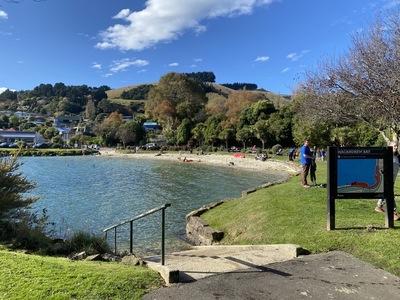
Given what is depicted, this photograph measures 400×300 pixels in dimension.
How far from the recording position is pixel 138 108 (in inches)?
6427

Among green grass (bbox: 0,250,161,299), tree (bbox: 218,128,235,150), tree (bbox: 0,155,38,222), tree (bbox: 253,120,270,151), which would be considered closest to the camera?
green grass (bbox: 0,250,161,299)

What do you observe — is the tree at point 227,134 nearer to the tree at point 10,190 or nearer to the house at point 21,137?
the tree at point 10,190

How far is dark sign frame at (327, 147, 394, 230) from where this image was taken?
662cm

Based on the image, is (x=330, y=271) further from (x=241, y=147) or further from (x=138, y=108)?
(x=138, y=108)

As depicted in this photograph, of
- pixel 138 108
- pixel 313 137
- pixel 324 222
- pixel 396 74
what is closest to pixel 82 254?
pixel 324 222

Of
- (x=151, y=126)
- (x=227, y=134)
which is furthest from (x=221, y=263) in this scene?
(x=151, y=126)

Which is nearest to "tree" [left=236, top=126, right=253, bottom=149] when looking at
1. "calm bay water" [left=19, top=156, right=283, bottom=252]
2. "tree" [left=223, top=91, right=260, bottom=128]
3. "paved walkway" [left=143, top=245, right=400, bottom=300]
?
"tree" [left=223, top=91, right=260, bottom=128]

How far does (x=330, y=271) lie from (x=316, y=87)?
1499cm

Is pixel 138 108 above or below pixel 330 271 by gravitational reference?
above

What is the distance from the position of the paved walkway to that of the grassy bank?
524 mm

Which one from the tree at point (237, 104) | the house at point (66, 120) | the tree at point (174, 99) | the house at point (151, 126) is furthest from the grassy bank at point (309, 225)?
the house at point (66, 120)

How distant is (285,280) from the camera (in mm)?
4414

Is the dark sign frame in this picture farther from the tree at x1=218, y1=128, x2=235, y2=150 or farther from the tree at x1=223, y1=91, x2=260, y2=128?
the tree at x1=223, y1=91, x2=260, y2=128

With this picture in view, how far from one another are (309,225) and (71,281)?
17.4ft
